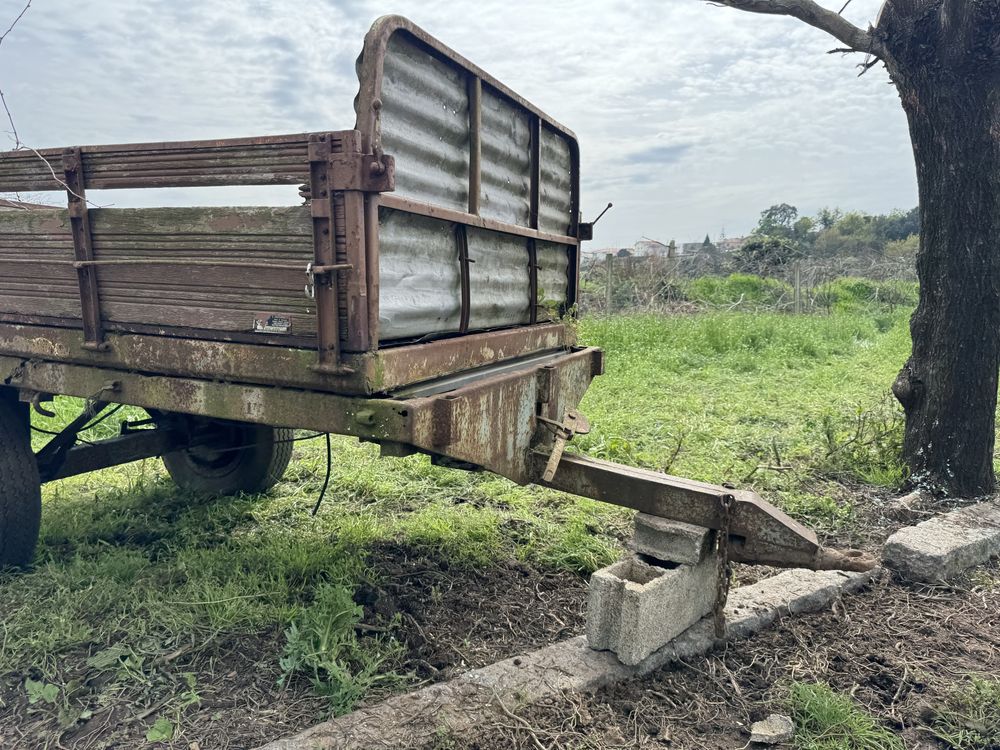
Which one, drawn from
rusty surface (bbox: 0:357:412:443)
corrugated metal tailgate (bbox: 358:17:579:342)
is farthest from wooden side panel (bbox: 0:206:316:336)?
corrugated metal tailgate (bbox: 358:17:579:342)

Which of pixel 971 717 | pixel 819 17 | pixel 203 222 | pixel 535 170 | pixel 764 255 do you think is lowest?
pixel 971 717

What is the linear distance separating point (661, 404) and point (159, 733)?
5.27 m

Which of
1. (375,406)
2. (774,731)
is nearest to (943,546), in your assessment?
(774,731)

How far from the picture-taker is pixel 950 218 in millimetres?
4211

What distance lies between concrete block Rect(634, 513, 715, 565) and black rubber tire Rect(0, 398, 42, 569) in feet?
8.01

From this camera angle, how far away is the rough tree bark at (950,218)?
13.4 feet

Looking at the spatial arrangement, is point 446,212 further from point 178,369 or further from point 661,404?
point 661,404

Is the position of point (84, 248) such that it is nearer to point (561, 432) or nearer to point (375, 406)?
point (375, 406)

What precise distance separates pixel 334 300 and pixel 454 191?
2.66 ft

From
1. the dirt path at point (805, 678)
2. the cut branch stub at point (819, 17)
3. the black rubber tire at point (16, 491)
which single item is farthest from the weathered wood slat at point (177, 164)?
the cut branch stub at point (819, 17)

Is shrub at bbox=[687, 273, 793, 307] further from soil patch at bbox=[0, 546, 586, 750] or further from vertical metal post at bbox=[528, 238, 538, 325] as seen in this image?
soil patch at bbox=[0, 546, 586, 750]

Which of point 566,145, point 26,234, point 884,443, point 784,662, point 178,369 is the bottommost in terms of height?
point 784,662

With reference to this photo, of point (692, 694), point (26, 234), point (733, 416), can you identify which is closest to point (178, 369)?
point (26, 234)

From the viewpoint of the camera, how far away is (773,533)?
98.2 inches
